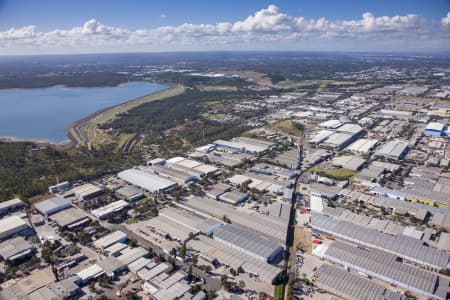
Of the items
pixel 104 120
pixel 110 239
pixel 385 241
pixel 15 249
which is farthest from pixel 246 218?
pixel 104 120

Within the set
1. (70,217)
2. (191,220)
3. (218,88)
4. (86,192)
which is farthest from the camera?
(218,88)

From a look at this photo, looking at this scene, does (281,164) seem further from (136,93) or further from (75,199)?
(136,93)

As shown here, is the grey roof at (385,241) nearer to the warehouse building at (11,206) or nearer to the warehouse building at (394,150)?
the warehouse building at (394,150)

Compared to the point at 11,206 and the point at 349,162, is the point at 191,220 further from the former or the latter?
the point at 349,162

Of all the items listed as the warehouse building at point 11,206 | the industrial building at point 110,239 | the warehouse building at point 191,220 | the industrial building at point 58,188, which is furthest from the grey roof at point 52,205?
the warehouse building at point 191,220

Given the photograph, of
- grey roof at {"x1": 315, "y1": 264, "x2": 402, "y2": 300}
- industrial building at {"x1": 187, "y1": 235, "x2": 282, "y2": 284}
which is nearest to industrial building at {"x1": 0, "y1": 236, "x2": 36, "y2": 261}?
industrial building at {"x1": 187, "y1": 235, "x2": 282, "y2": 284}

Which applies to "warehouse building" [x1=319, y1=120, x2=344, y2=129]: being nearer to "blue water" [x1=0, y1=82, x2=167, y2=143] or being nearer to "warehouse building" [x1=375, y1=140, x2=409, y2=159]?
"warehouse building" [x1=375, y1=140, x2=409, y2=159]

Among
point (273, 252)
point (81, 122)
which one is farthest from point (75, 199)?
point (81, 122)
